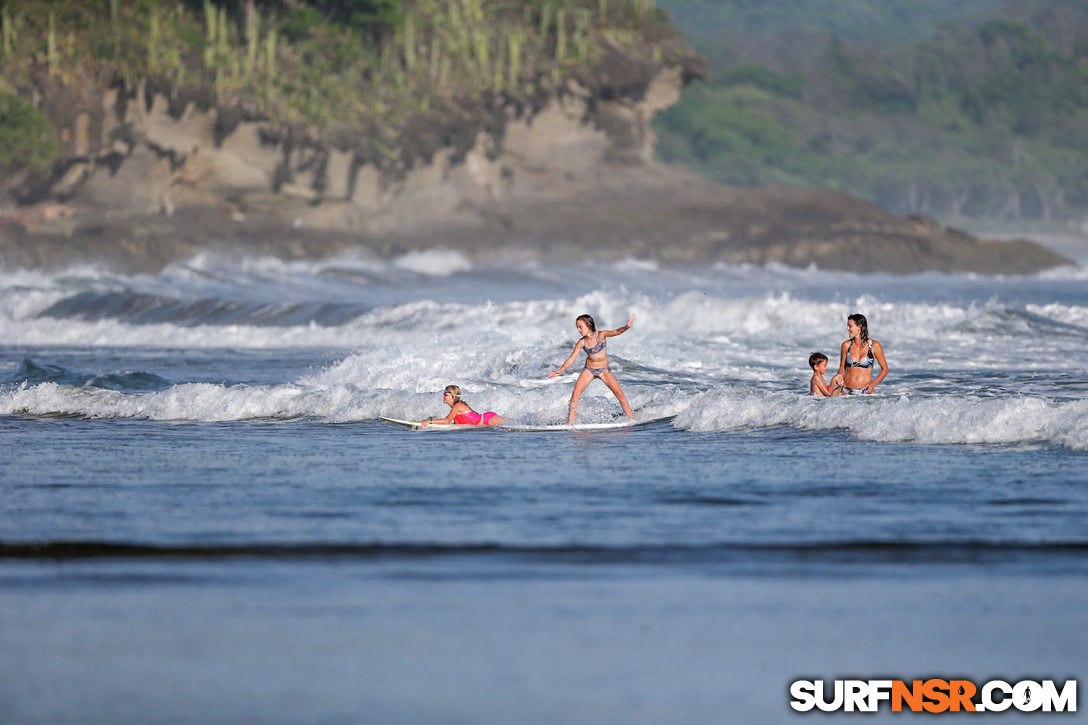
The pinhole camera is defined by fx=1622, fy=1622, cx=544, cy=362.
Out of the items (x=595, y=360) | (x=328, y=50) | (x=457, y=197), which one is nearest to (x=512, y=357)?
(x=595, y=360)

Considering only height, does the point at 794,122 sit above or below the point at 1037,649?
above

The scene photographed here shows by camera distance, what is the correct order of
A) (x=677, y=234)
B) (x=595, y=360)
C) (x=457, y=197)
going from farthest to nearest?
(x=677, y=234)
(x=457, y=197)
(x=595, y=360)

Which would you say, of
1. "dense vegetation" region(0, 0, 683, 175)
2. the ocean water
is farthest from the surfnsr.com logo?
"dense vegetation" region(0, 0, 683, 175)

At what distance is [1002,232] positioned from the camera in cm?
12250

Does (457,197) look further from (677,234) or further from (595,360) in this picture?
(595,360)

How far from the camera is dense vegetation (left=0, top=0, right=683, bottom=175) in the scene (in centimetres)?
5347

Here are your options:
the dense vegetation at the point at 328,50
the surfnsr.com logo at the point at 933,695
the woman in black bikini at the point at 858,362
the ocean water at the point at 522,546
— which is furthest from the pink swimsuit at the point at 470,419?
the dense vegetation at the point at 328,50

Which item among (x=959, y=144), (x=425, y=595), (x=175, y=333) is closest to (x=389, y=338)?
(x=175, y=333)

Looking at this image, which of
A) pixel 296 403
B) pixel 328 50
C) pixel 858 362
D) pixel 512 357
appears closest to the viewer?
pixel 858 362

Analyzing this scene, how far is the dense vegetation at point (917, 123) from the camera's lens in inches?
4471

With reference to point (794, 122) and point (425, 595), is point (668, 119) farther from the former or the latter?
point (425, 595)

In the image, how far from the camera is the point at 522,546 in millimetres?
8266

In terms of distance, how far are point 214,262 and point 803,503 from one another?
45.6 metres

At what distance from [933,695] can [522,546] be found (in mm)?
2968
